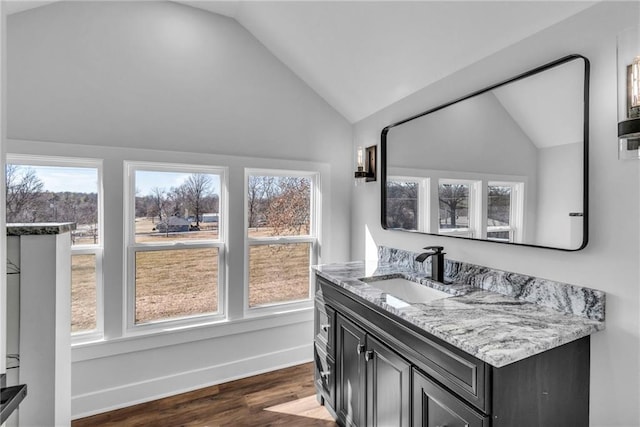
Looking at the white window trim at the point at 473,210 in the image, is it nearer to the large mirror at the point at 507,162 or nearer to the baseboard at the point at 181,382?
the large mirror at the point at 507,162

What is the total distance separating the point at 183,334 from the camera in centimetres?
255

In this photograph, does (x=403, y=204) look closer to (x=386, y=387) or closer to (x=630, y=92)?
(x=386, y=387)

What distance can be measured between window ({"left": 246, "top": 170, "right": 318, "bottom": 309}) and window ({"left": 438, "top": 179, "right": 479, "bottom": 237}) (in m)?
1.31

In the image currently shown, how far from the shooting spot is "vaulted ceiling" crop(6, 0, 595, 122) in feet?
5.21

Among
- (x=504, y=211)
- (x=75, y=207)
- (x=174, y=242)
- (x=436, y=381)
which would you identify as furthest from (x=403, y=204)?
(x=75, y=207)

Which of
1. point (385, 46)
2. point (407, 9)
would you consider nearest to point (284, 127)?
point (385, 46)

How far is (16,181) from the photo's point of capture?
6.98ft

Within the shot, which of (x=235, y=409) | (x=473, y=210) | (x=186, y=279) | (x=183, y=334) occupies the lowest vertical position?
(x=235, y=409)

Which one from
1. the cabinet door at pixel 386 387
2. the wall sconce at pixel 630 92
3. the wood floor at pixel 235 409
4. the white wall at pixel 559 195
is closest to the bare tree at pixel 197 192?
the wood floor at pixel 235 409

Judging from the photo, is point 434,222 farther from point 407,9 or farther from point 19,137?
point 19,137

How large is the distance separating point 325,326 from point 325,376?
1.15ft

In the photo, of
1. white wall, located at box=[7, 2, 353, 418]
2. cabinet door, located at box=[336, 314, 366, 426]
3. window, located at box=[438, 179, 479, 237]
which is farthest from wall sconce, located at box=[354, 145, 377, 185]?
cabinet door, located at box=[336, 314, 366, 426]

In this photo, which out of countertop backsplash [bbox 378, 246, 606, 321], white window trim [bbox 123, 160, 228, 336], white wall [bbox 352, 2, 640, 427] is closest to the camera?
white wall [bbox 352, 2, 640, 427]

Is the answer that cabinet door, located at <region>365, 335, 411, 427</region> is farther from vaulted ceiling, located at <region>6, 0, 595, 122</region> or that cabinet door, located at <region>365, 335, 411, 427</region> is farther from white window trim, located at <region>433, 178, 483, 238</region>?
vaulted ceiling, located at <region>6, 0, 595, 122</region>
